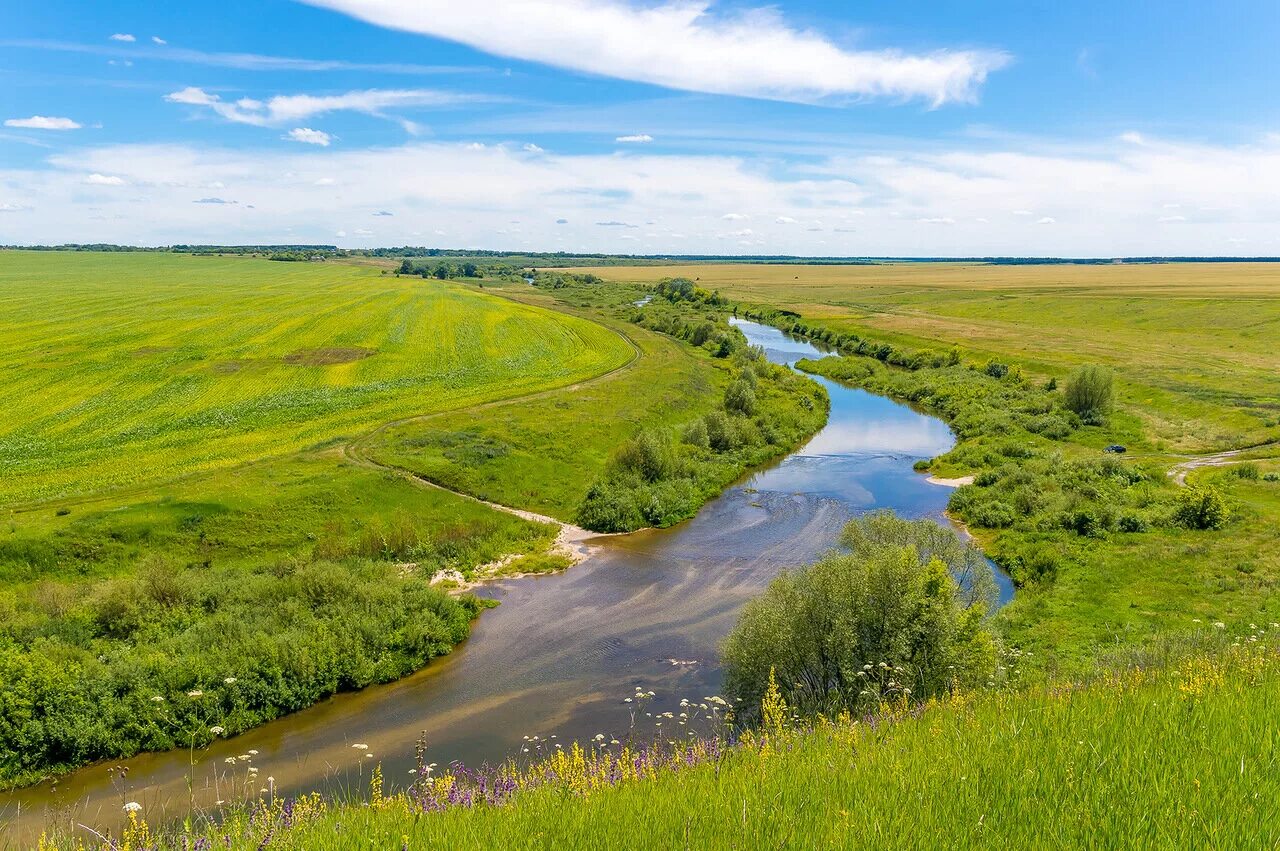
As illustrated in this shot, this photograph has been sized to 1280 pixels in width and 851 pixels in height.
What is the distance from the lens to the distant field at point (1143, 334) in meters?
61.0

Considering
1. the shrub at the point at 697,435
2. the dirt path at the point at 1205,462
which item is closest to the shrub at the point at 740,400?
the shrub at the point at 697,435

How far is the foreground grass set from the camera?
420cm

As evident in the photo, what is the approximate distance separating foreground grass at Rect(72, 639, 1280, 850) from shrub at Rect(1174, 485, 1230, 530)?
3652cm

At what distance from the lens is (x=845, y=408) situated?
239 feet

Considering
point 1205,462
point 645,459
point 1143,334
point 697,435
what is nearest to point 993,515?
point 645,459

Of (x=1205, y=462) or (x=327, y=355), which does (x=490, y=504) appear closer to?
(x=327, y=355)

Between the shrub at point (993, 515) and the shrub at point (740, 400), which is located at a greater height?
the shrub at point (740, 400)

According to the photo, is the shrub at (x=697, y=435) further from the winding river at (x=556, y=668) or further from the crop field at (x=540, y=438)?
the winding river at (x=556, y=668)

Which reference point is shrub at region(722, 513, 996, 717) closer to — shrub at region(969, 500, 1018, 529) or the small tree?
shrub at region(969, 500, 1018, 529)

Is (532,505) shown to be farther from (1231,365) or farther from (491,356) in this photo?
(1231,365)

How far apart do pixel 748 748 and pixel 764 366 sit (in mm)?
74270

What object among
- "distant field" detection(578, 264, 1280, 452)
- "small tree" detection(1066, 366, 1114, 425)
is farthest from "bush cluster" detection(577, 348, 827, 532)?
"distant field" detection(578, 264, 1280, 452)

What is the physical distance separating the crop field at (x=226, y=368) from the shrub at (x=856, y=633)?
111 ft

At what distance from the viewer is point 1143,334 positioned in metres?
112
